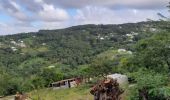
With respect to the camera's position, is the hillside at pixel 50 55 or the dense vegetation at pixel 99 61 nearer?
the dense vegetation at pixel 99 61

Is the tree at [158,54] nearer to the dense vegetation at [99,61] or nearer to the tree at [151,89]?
the dense vegetation at [99,61]

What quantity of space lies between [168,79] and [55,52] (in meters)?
128

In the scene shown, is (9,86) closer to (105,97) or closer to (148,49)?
(148,49)

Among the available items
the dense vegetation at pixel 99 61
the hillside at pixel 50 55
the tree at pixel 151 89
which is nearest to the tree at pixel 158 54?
the dense vegetation at pixel 99 61

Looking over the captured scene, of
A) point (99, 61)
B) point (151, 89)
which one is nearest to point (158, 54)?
point (151, 89)

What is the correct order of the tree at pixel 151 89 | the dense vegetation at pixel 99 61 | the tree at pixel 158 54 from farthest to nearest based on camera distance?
the tree at pixel 158 54 → the dense vegetation at pixel 99 61 → the tree at pixel 151 89

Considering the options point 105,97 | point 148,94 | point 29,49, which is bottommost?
point 29,49

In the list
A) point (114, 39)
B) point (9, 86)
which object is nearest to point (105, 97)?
point (9, 86)

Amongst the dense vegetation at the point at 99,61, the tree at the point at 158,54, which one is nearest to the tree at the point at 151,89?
the dense vegetation at the point at 99,61

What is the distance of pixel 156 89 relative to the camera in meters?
20.7

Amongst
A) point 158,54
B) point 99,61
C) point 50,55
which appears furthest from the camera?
point 50,55

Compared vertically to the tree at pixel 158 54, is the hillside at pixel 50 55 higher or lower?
lower

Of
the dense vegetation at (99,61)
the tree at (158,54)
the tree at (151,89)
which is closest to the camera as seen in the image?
the tree at (151,89)

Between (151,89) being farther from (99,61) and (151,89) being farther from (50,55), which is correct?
(50,55)
